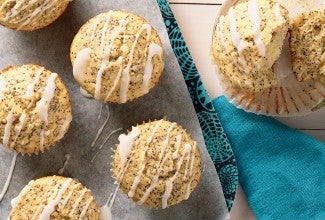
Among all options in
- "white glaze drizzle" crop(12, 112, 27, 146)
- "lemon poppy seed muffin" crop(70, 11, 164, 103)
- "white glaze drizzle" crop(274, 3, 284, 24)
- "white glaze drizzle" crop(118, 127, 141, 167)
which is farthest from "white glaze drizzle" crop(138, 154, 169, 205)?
"white glaze drizzle" crop(274, 3, 284, 24)

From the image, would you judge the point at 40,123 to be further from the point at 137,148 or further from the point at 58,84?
the point at 137,148

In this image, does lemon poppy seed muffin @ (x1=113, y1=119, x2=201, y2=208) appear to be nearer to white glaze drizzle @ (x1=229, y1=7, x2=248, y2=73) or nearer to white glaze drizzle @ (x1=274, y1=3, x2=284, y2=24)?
white glaze drizzle @ (x1=229, y1=7, x2=248, y2=73)

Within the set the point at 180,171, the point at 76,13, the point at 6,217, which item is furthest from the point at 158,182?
the point at 76,13

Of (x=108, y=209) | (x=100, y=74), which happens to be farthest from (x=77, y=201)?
(x=100, y=74)

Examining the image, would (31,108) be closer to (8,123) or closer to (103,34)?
(8,123)

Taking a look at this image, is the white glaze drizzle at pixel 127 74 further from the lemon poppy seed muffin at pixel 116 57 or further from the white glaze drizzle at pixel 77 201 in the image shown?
the white glaze drizzle at pixel 77 201
